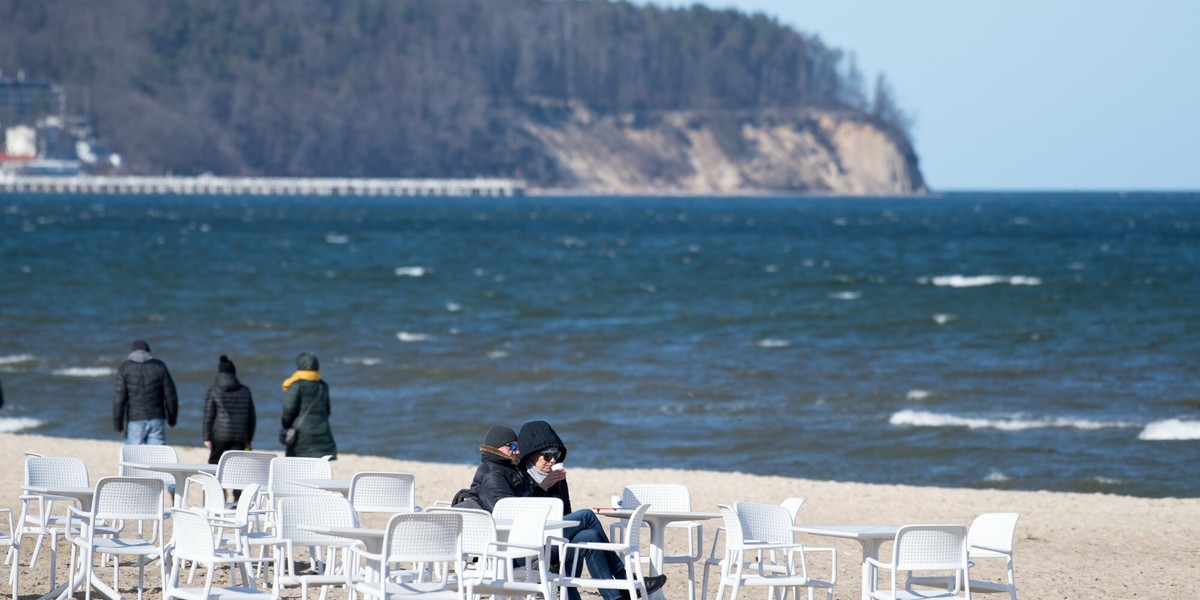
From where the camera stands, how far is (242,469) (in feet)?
27.9

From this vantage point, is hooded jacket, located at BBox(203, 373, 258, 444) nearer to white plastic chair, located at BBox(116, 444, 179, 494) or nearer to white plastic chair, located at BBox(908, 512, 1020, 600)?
white plastic chair, located at BBox(116, 444, 179, 494)

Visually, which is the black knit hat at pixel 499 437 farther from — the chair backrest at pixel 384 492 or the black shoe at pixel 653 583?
the black shoe at pixel 653 583

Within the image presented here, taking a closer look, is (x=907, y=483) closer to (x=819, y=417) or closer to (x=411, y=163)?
(x=819, y=417)

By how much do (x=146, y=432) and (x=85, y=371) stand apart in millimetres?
13335

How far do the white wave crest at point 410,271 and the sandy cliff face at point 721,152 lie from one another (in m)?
116

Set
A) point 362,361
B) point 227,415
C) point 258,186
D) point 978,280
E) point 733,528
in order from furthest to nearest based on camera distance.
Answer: point 258,186 → point 978,280 → point 362,361 → point 227,415 → point 733,528

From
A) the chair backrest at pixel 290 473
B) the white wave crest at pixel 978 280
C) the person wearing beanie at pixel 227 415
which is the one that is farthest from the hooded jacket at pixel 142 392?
the white wave crest at pixel 978 280

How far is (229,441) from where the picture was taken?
35.1 ft

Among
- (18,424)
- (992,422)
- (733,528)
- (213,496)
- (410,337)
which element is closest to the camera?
(733,528)

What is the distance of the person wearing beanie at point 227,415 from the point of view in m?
10.7

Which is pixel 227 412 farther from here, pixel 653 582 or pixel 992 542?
pixel 992 542

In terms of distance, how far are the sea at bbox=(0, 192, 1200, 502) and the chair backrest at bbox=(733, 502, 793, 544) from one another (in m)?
6.71

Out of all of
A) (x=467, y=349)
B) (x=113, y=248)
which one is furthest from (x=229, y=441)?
(x=113, y=248)

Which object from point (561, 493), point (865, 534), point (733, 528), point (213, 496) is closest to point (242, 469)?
point (213, 496)
